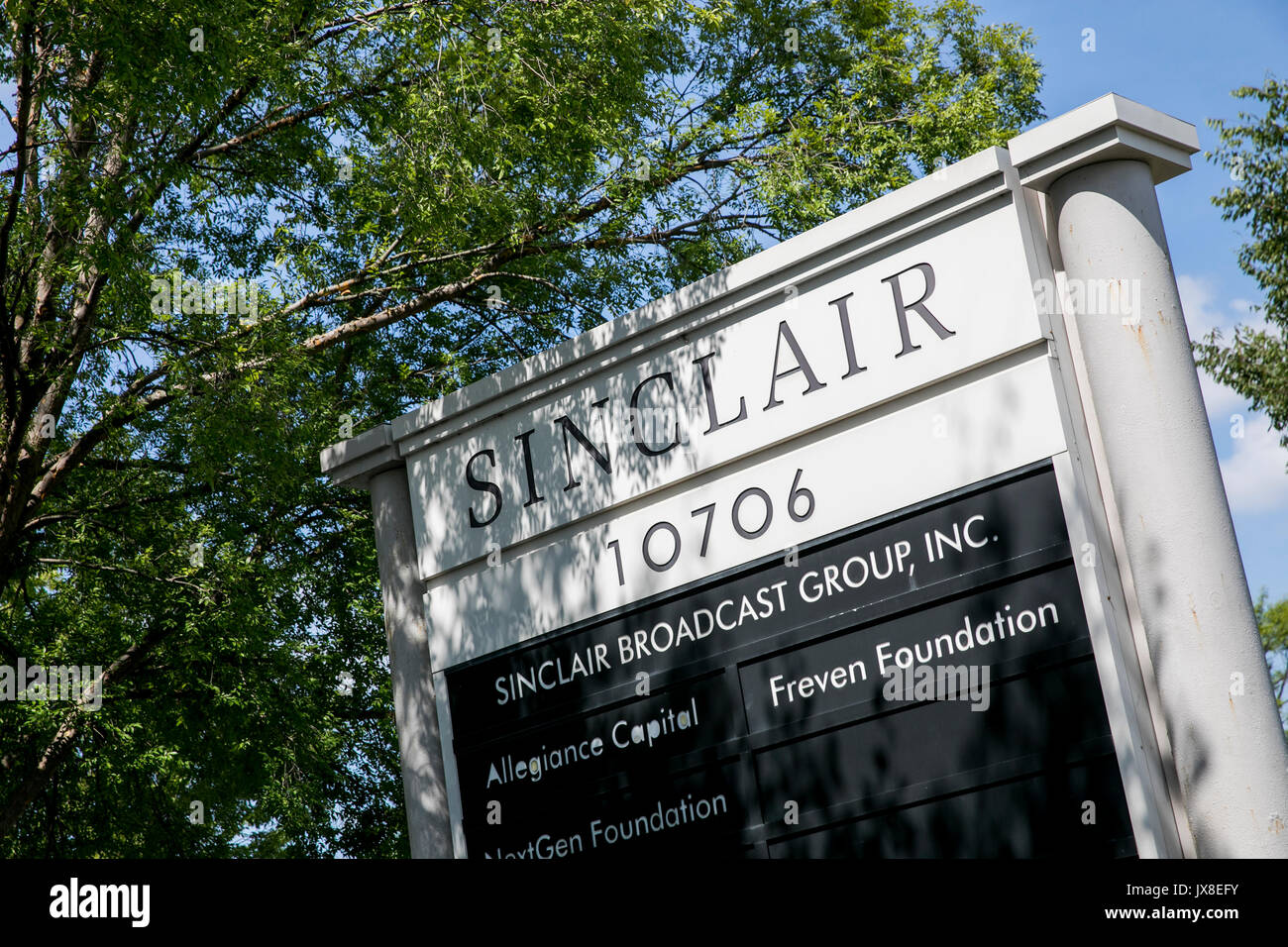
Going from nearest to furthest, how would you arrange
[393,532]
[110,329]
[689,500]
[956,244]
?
[956,244]
[689,500]
[393,532]
[110,329]

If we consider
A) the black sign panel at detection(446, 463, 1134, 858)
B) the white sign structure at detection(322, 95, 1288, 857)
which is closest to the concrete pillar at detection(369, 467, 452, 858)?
the white sign structure at detection(322, 95, 1288, 857)

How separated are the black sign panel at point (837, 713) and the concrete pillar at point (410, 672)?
0.31 metres

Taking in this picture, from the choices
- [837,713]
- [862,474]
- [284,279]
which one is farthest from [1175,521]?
[284,279]

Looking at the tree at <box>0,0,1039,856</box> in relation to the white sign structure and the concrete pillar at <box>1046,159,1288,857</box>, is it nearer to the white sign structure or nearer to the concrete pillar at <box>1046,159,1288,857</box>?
the white sign structure

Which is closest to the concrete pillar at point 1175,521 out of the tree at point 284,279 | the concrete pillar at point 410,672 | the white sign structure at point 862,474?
the white sign structure at point 862,474

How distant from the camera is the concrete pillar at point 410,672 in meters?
5.54

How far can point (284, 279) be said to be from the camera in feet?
35.7

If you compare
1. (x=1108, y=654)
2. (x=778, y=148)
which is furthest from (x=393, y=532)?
(x=778, y=148)

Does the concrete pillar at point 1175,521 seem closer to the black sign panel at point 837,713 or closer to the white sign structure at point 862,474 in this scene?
the white sign structure at point 862,474

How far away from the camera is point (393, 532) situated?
5852 millimetres

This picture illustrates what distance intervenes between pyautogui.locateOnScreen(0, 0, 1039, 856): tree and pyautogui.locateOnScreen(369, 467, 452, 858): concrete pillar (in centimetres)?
304

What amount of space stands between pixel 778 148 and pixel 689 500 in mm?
6744

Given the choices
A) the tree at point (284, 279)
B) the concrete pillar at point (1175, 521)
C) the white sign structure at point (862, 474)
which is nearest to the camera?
the concrete pillar at point (1175, 521)
